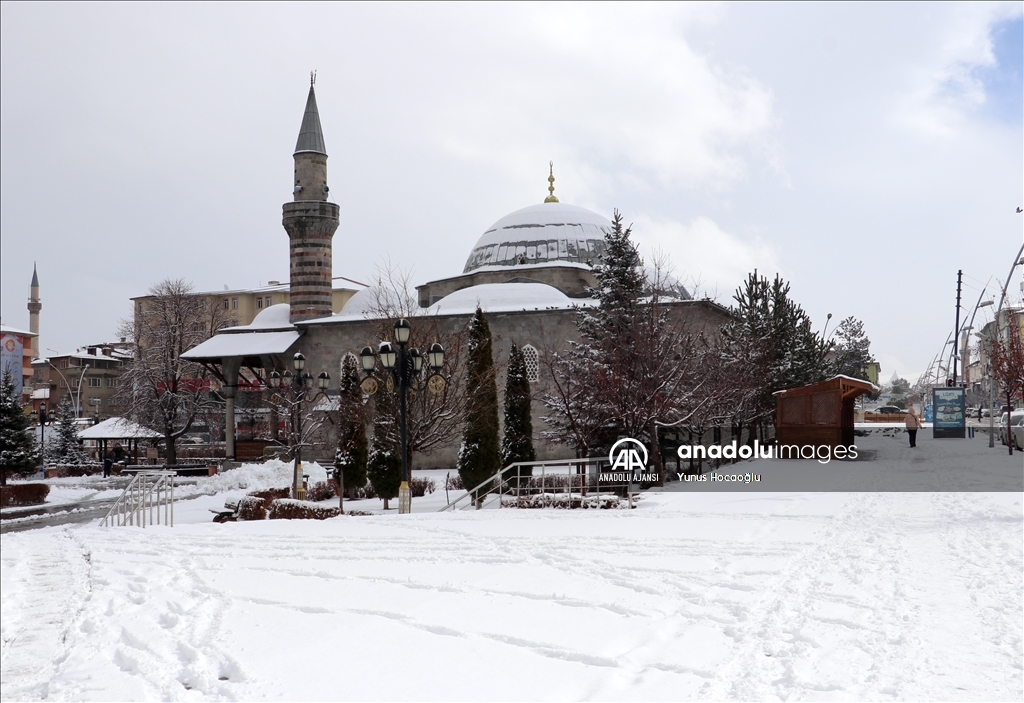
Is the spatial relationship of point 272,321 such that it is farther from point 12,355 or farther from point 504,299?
point 12,355

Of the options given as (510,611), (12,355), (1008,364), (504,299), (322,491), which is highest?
(504,299)

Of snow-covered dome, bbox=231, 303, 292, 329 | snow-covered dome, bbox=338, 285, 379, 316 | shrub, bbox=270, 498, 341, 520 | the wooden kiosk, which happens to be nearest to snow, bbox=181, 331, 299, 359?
snow-covered dome, bbox=231, 303, 292, 329

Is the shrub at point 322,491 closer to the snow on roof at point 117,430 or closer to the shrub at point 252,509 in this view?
the shrub at point 252,509

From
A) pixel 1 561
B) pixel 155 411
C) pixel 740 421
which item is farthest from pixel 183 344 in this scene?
pixel 1 561

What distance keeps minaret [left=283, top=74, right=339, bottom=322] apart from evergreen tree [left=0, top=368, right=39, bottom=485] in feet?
108

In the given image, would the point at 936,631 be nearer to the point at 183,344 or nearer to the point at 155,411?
the point at 155,411

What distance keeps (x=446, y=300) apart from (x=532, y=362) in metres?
4.45

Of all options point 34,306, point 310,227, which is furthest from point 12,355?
point 310,227

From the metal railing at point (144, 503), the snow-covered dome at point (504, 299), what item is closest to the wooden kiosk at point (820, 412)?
the snow-covered dome at point (504, 299)

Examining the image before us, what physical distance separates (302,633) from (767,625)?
9.79ft

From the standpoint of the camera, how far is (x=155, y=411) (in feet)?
106

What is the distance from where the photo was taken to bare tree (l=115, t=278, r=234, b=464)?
3187cm

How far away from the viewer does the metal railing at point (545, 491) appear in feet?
45.6

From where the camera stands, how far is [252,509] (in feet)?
41.7
